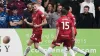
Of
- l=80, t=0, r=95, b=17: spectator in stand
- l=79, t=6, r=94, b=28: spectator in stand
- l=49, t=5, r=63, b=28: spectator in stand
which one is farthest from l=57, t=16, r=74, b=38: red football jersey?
l=80, t=0, r=95, b=17: spectator in stand

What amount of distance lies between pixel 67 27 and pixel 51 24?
2.17 m

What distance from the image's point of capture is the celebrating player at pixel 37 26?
592 inches

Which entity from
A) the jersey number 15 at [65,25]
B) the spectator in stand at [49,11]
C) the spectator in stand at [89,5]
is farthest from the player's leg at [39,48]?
the spectator in stand at [89,5]

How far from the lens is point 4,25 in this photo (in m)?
15.9

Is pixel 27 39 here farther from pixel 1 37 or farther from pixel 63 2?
pixel 63 2

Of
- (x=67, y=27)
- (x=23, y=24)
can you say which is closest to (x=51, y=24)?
(x=23, y=24)

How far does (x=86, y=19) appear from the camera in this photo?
53.7ft

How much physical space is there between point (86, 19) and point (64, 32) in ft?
7.45

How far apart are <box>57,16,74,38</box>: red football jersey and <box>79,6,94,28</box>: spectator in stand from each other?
82.9 inches

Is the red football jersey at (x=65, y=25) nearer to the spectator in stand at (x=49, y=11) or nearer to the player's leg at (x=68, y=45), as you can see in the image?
the player's leg at (x=68, y=45)

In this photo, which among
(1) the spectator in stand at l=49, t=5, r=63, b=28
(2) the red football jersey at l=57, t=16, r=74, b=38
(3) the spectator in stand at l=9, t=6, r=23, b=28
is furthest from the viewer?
(1) the spectator in stand at l=49, t=5, r=63, b=28

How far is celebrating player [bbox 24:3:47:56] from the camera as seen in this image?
49.3 feet

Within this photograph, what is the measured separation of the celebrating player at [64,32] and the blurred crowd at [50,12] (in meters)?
1.67

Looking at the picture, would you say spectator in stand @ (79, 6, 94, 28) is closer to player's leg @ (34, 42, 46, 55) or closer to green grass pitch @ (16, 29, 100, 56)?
green grass pitch @ (16, 29, 100, 56)
